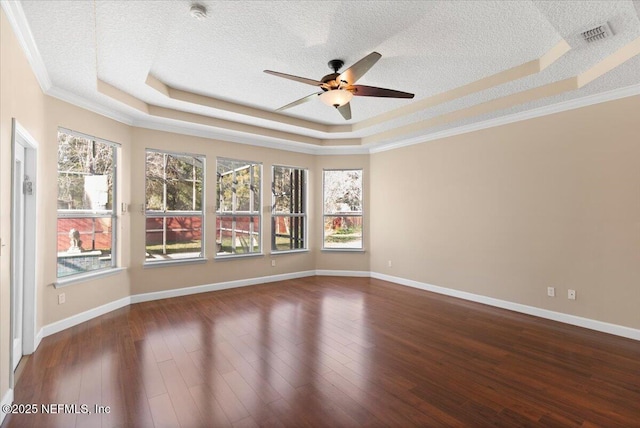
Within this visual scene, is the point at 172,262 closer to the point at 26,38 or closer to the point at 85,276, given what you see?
the point at 85,276

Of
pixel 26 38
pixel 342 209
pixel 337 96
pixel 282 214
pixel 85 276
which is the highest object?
pixel 26 38

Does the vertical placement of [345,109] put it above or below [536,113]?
below

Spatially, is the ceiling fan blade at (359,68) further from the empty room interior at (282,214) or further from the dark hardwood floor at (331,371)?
the dark hardwood floor at (331,371)

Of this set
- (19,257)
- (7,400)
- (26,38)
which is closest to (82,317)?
(19,257)

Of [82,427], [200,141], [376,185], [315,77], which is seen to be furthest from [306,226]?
[82,427]

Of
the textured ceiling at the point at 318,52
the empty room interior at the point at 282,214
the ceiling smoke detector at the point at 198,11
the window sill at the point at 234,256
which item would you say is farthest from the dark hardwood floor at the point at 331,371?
the ceiling smoke detector at the point at 198,11

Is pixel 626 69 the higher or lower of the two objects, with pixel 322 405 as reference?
higher

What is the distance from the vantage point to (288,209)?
6.57 m

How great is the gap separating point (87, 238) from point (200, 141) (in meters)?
2.21

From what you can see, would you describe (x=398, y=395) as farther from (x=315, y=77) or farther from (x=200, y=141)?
(x=200, y=141)

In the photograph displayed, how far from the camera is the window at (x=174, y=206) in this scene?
488cm

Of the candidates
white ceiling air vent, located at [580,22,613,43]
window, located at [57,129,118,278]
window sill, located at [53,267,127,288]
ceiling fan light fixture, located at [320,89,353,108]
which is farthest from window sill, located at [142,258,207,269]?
white ceiling air vent, located at [580,22,613,43]

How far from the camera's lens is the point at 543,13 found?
7.69 feet

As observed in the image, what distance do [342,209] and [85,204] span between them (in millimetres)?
4502
